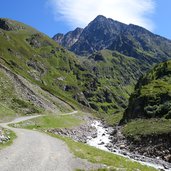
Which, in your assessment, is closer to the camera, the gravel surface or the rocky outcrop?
the gravel surface

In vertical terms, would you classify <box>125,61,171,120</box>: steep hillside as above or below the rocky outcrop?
above

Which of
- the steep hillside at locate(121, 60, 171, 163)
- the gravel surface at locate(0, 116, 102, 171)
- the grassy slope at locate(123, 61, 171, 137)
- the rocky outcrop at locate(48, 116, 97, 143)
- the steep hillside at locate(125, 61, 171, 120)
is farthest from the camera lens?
the steep hillside at locate(125, 61, 171, 120)

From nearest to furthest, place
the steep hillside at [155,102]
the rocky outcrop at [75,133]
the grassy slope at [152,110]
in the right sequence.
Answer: the grassy slope at [152,110], the rocky outcrop at [75,133], the steep hillside at [155,102]

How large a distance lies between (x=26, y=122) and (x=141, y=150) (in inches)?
1414

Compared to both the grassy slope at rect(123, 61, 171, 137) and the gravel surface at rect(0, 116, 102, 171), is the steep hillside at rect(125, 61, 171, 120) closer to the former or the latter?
the grassy slope at rect(123, 61, 171, 137)

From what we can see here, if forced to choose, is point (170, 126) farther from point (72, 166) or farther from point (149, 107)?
point (72, 166)

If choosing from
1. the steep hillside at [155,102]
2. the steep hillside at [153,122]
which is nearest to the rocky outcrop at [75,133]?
the steep hillside at [153,122]

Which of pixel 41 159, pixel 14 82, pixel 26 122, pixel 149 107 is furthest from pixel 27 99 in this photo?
pixel 41 159

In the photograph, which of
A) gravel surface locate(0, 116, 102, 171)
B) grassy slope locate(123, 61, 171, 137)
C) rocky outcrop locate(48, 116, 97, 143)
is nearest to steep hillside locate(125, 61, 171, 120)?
grassy slope locate(123, 61, 171, 137)

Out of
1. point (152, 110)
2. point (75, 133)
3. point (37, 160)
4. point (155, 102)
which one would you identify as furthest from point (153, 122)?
point (37, 160)

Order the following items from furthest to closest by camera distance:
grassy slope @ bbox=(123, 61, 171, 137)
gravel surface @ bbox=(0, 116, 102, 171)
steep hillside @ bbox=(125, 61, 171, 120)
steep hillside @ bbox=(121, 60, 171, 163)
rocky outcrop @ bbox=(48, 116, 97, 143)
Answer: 1. steep hillside @ bbox=(125, 61, 171, 120)
2. rocky outcrop @ bbox=(48, 116, 97, 143)
3. grassy slope @ bbox=(123, 61, 171, 137)
4. steep hillside @ bbox=(121, 60, 171, 163)
5. gravel surface @ bbox=(0, 116, 102, 171)

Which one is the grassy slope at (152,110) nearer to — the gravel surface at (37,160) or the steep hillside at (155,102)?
the steep hillside at (155,102)

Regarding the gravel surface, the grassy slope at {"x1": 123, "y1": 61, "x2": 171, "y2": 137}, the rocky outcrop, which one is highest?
the grassy slope at {"x1": 123, "y1": 61, "x2": 171, "y2": 137}

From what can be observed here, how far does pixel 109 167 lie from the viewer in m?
28.2
